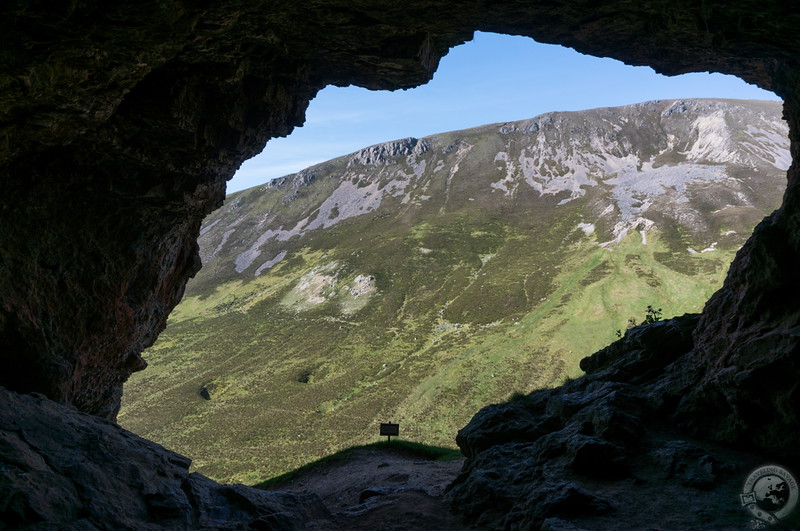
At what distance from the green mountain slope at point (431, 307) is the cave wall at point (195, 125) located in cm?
4167

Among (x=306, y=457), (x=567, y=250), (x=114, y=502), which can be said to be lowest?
(x=306, y=457)

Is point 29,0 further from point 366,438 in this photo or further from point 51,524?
point 366,438

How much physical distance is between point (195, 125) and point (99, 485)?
1433 cm

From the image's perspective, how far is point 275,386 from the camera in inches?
3620

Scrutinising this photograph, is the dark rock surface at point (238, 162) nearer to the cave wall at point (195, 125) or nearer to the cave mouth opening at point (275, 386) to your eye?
the cave wall at point (195, 125)

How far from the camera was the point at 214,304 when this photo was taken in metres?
161

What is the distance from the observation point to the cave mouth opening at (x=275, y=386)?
218 ft

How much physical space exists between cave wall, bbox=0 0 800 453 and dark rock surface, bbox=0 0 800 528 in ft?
→ 0.25

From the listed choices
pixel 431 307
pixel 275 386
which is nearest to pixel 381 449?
pixel 275 386

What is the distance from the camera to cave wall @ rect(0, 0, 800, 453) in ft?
39.4

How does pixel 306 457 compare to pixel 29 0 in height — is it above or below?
below

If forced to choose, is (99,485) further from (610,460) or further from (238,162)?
(238,162)

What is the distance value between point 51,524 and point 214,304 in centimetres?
16433

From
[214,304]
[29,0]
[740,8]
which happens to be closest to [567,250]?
[214,304]
